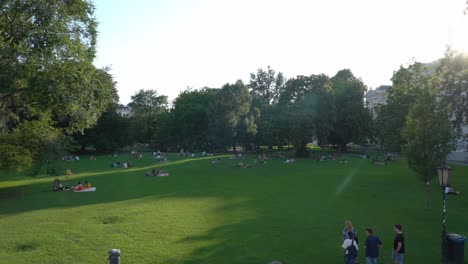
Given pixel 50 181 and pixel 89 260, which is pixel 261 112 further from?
A: pixel 89 260

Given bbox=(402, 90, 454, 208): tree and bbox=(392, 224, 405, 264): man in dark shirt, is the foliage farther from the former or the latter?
bbox=(402, 90, 454, 208): tree

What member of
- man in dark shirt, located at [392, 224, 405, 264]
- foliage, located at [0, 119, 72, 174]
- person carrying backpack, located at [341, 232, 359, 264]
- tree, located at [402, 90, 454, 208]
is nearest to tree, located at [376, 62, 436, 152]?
tree, located at [402, 90, 454, 208]

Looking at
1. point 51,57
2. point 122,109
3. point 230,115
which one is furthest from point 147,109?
point 51,57

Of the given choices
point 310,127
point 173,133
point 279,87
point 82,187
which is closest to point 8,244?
point 82,187

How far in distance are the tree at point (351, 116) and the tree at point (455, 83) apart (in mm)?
47543

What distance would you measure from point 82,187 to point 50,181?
8.09 meters

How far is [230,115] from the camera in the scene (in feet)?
250

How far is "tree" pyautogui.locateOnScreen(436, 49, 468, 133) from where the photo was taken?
23295 mm

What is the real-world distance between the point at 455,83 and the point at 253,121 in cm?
5540

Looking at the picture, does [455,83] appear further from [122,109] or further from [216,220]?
[122,109]

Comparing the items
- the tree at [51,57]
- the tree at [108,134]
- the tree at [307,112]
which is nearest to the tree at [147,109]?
the tree at [108,134]

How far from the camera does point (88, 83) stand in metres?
19.3

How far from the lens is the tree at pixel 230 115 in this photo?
76.2 metres

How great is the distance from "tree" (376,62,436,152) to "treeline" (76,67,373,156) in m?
21.5
